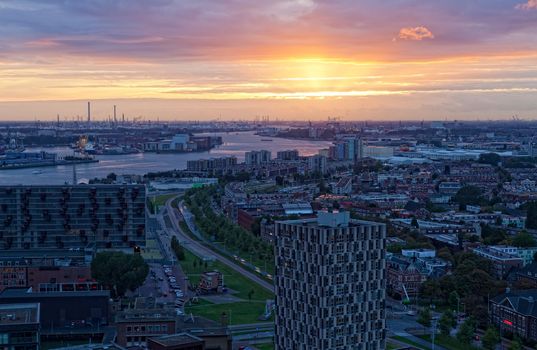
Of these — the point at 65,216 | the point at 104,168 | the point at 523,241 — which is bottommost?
the point at 104,168

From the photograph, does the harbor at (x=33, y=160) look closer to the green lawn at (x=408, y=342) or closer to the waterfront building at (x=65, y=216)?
the waterfront building at (x=65, y=216)

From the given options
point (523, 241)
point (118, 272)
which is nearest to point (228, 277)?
point (118, 272)

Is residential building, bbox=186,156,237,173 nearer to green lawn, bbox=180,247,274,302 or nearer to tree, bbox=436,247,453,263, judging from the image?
green lawn, bbox=180,247,274,302

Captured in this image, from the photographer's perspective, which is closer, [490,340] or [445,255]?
[490,340]

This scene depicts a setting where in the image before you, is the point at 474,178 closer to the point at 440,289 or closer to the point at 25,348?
the point at 440,289

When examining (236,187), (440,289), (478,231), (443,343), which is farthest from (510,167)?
(443,343)

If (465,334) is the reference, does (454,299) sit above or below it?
below

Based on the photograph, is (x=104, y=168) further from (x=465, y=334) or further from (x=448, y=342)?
(x=465, y=334)
